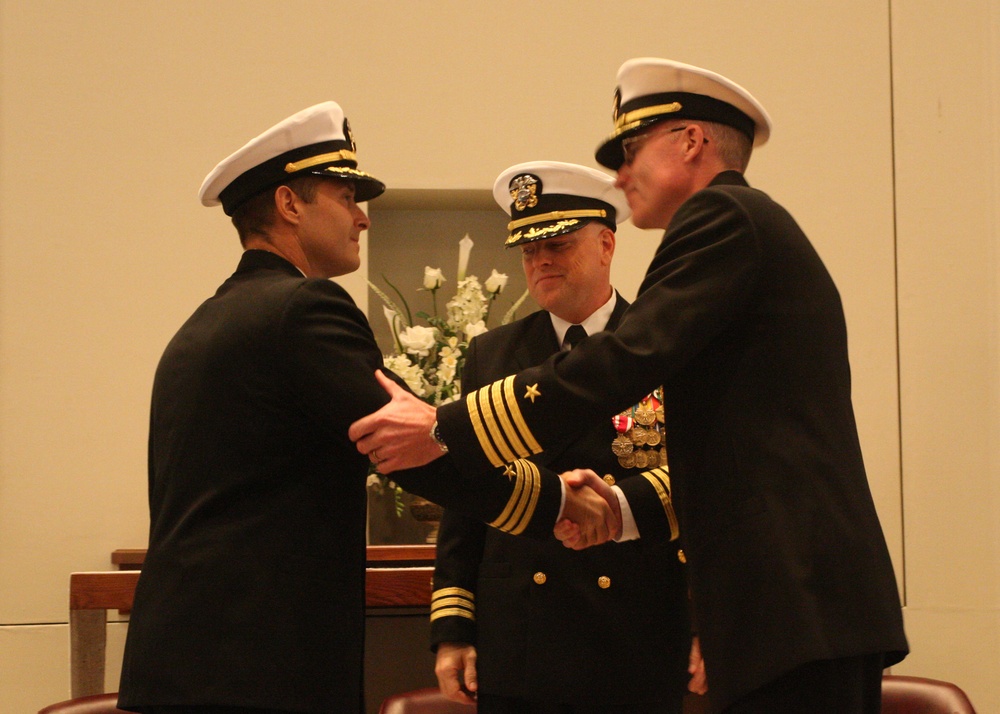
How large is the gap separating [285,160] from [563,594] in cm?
102

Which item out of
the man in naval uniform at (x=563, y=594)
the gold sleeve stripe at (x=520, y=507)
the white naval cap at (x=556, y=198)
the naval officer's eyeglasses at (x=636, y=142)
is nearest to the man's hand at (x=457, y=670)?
the man in naval uniform at (x=563, y=594)

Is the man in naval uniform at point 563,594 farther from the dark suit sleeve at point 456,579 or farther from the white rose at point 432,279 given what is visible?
the white rose at point 432,279

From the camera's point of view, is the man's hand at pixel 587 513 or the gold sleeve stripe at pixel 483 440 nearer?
the gold sleeve stripe at pixel 483 440

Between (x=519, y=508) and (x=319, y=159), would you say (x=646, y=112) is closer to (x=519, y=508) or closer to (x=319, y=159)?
(x=319, y=159)

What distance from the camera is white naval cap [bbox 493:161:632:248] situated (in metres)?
2.56

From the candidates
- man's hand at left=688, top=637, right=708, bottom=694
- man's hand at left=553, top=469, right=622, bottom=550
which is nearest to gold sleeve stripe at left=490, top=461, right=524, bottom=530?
man's hand at left=553, top=469, right=622, bottom=550

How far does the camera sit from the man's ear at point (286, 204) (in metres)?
1.98

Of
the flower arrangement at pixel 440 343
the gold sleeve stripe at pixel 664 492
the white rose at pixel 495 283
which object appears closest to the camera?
the gold sleeve stripe at pixel 664 492

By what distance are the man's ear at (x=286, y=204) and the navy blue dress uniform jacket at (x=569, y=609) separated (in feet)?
2.47

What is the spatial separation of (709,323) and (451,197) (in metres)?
2.44

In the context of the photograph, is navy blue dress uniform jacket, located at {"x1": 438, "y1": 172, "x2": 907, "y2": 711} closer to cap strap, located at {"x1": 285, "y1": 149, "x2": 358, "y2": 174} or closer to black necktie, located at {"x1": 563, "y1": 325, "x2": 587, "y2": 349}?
cap strap, located at {"x1": 285, "y1": 149, "x2": 358, "y2": 174}

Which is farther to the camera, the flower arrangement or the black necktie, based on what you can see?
the flower arrangement

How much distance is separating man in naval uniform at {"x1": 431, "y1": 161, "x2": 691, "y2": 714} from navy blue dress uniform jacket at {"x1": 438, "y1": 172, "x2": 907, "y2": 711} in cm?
54

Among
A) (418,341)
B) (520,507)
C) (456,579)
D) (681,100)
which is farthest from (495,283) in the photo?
(681,100)
